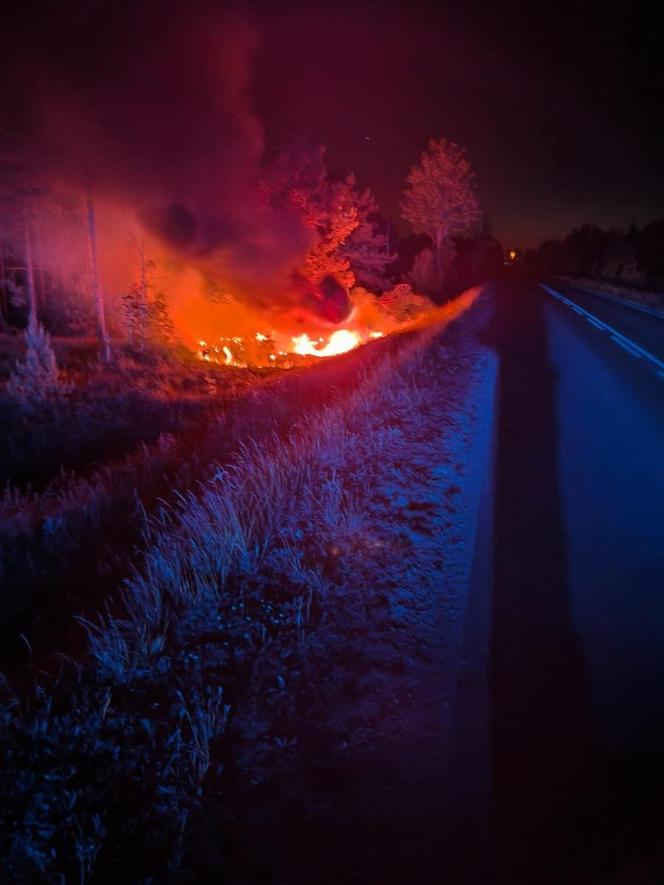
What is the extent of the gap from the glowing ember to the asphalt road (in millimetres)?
14971

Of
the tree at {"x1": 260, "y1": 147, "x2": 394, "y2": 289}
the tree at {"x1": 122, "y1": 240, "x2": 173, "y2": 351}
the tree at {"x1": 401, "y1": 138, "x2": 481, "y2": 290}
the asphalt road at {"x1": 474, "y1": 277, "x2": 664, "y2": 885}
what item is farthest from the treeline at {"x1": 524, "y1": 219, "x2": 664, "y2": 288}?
the asphalt road at {"x1": 474, "y1": 277, "x2": 664, "y2": 885}

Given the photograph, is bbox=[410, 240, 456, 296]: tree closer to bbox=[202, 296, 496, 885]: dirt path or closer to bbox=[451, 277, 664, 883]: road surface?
bbox=[451, 277, 664, 883]: road surface

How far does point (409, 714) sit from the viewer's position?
2844mm

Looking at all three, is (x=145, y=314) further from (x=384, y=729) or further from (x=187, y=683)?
(x=384, y=729)

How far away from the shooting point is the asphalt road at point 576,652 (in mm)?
2252

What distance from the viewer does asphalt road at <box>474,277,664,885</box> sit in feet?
7.39

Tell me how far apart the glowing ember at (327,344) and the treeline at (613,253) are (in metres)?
33.4

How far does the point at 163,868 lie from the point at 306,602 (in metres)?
1.60

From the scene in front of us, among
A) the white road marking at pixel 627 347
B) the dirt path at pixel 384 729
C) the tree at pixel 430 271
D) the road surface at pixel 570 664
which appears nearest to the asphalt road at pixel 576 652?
the road surface at pixel 570 664

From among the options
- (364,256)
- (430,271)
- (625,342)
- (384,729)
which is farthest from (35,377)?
(430,271)

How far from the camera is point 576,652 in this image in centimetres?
331

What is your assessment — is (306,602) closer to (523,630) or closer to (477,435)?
(523,630)

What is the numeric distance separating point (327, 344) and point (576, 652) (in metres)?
20.1

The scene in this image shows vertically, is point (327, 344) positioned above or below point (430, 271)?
below
